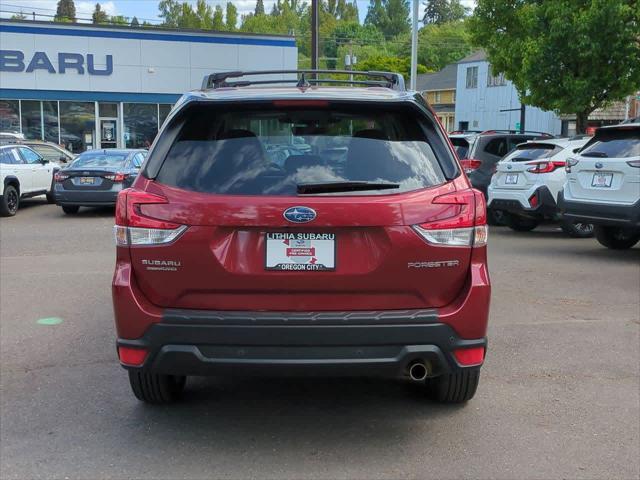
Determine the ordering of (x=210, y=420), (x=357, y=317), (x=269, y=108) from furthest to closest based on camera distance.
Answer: (x=210, y=420), (x=269, y=108), (x=357, y=317)

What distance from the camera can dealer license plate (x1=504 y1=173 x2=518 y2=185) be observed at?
12.5 meters

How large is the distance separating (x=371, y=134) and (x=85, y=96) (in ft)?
100

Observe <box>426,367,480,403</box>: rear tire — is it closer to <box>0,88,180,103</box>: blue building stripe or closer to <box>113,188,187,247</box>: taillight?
<box>113,188,187,247</box>: taillight

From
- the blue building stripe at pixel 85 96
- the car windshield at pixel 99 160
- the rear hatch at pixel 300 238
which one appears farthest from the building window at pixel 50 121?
the rear hatch at pixel 300 238

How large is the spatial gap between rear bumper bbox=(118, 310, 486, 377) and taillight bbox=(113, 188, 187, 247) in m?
0.38

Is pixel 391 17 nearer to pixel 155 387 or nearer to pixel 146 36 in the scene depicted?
pixel 146 36

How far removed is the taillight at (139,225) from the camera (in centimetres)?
364

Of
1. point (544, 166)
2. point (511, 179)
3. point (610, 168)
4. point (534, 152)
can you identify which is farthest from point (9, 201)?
point (610, 168)

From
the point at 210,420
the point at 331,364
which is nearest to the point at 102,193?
the point at 210,420

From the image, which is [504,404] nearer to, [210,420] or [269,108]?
[210,420]

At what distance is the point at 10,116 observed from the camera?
102 ft

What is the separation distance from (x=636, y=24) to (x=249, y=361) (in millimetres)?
16567

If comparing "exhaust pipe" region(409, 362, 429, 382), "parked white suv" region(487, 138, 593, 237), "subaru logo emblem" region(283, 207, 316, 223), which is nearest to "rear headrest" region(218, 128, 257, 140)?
"subaru logo emblem" region(283, 207, 316, 223)

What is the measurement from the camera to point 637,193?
30.3ft
